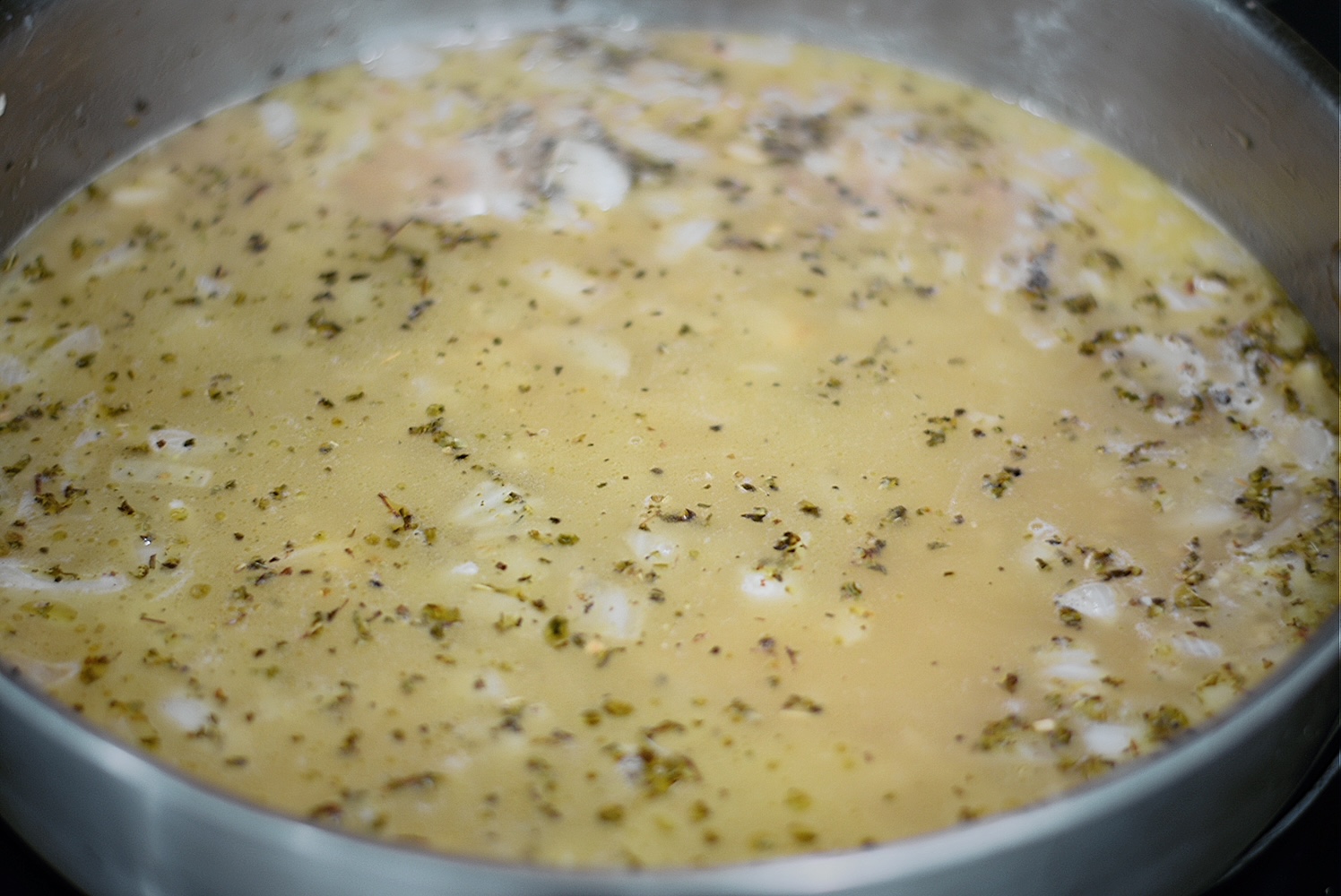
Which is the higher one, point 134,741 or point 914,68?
point 914,68

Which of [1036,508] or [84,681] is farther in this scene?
[1036,508]

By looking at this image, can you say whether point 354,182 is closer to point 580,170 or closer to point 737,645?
point 580,170

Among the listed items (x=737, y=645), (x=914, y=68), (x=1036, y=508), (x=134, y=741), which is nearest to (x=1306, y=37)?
(x=914, y=68)

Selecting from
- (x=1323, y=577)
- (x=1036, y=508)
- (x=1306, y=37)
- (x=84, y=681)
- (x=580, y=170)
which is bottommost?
(x=84, y=681)

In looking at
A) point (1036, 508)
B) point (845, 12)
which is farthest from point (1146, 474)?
point (845, 12)

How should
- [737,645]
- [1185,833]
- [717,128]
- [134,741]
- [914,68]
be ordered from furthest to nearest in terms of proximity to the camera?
[914,68] < [717,128] < [737,645] < [134,741] < [1185,833]

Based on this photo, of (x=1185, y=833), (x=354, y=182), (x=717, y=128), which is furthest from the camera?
(x=717, y=128)

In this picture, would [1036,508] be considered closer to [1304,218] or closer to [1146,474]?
[1146,474]
